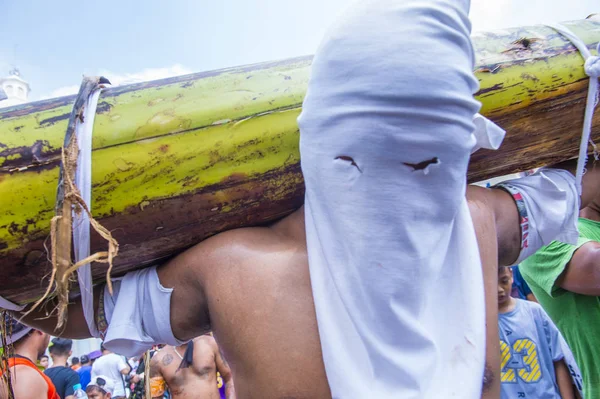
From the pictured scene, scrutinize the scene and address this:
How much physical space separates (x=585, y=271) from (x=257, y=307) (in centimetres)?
164

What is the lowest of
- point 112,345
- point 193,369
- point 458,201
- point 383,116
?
point 193,369

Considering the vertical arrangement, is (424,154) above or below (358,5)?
below

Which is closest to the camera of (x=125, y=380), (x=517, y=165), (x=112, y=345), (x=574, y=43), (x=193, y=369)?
(x=112, y=345)

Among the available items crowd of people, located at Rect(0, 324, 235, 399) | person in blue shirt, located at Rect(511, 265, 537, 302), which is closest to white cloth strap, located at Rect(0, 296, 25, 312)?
crowd of people, located at Rect(0, 324, 235, 399)

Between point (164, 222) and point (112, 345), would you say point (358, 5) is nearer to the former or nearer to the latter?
point (164, 222)

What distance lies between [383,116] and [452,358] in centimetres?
63

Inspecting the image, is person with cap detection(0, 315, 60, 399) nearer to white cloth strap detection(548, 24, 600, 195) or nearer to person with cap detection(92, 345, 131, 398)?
white cloth strap detection(548, 24, 600, 195)

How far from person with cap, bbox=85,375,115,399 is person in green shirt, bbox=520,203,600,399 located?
5465 millimetres

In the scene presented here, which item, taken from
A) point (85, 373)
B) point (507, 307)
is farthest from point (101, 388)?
point (507, 307)

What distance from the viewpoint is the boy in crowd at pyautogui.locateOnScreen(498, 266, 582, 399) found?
2.60 meters

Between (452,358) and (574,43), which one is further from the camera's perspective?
(574,43)

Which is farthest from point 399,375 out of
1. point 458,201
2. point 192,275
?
point 192,275

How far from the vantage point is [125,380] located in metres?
5.91

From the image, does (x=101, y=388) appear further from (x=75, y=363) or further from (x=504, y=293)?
(x=504, y=293)
